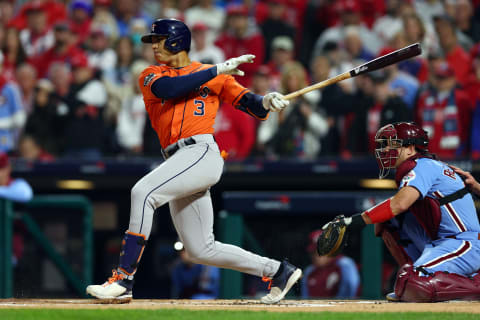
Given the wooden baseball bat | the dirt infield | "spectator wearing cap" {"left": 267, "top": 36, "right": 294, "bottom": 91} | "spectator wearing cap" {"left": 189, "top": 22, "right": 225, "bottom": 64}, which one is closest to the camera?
the dirt infield

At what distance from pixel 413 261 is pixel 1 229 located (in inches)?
152

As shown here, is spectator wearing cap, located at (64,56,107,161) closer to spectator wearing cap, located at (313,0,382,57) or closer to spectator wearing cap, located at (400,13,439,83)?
spectator wearing cap, located at (313,0,382,57)

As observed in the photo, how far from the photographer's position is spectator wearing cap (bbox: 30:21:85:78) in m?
9.88

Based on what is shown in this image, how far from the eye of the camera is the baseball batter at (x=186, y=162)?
4.43 metres

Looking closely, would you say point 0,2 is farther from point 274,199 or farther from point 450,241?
point 450,241

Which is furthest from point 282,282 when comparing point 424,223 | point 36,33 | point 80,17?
point 36,33

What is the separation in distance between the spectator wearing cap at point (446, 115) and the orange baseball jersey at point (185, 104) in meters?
3.39

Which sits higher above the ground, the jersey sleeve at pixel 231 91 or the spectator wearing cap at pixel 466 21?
the spectator wearing cap at pixel 466 21

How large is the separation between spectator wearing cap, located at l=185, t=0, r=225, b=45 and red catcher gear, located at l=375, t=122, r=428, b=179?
5211mm

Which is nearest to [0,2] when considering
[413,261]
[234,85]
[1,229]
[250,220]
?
[1,229]

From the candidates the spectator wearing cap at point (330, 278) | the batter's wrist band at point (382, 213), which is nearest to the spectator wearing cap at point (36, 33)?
the spectator wearing cap at point (330, 278)

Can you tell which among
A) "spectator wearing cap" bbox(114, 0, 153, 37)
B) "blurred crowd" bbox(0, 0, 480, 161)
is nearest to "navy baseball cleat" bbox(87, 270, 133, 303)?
"blurred crowd" bbox(0, 0, 480, 161)

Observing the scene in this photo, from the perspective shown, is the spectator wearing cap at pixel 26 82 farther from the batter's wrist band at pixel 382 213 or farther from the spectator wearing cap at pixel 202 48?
the batter's wrist band at pixel 382 213

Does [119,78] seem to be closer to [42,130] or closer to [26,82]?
[42,130]
